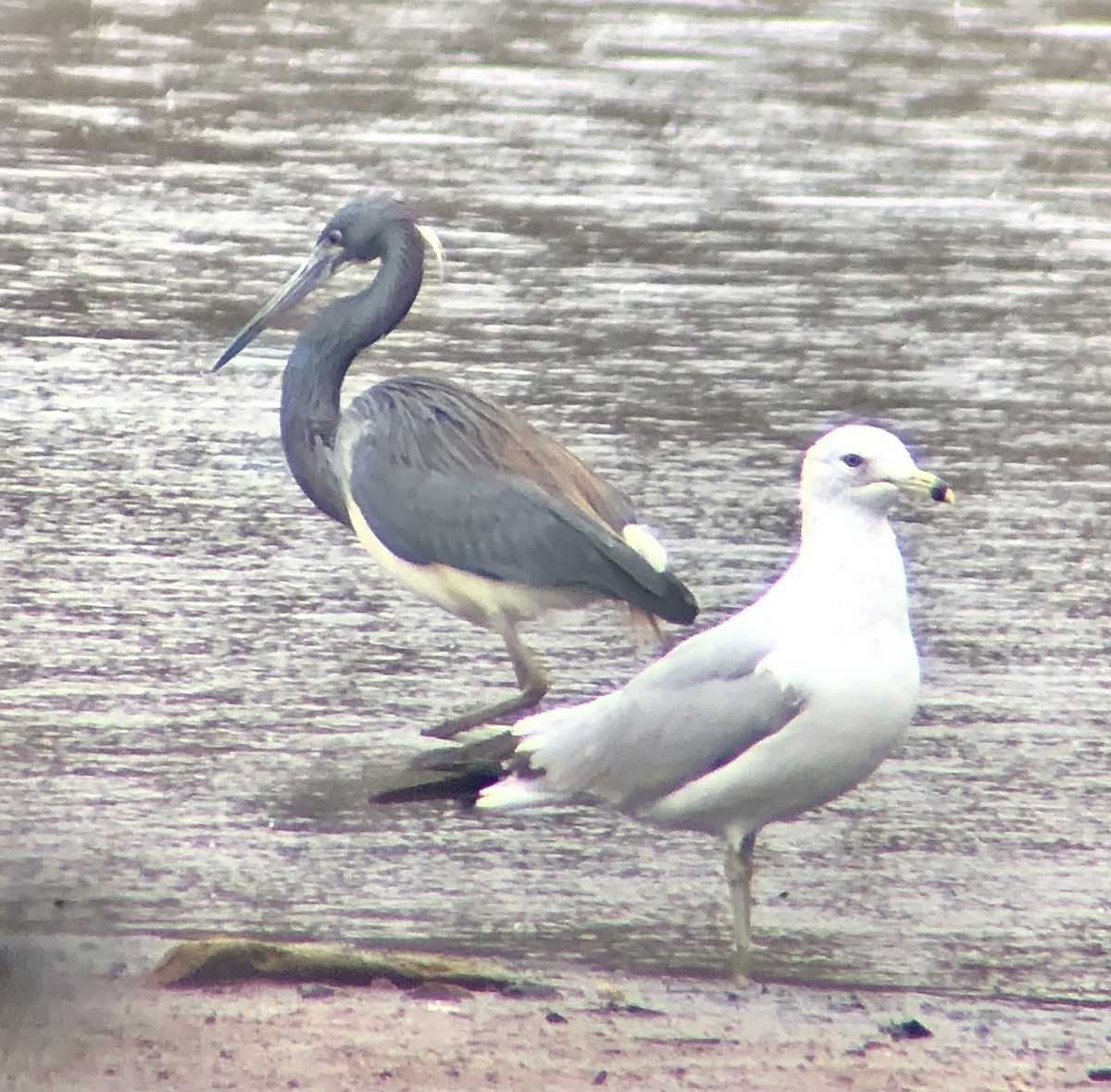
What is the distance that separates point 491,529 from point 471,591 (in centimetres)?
19

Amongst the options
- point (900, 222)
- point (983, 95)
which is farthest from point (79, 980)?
point (983, 95)

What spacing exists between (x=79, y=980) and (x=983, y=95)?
7.46m

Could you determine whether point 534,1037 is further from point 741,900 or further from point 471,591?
point 471,591

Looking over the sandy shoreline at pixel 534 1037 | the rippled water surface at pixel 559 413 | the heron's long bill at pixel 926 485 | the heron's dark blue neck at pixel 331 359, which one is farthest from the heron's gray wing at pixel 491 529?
the sandy shoreline at pixel 534 1037

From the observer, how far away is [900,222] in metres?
8.90

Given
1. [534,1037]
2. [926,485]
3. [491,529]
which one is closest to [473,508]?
[491,529]

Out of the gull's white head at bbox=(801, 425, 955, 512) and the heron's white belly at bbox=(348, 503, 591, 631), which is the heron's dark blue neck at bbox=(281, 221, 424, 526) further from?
the gull's white head at bbox=(801, 425, 955, 512)

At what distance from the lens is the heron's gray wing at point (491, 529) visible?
211 inches

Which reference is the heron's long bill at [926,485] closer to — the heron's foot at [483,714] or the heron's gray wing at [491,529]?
the heron's gray wing at [491,529]

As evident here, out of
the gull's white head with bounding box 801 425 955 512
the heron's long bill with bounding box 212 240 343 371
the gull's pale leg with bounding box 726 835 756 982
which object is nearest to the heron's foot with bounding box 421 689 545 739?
the gull's pale leg with bounding box 726 835 756 982

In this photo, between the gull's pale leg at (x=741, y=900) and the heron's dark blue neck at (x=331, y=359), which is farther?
the heron's dark blue neck at (x=331, y=359)

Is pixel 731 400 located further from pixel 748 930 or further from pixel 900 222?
pixel 748 930

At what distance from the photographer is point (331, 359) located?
20.6 feet

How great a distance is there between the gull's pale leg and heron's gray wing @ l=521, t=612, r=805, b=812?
0.17 m
